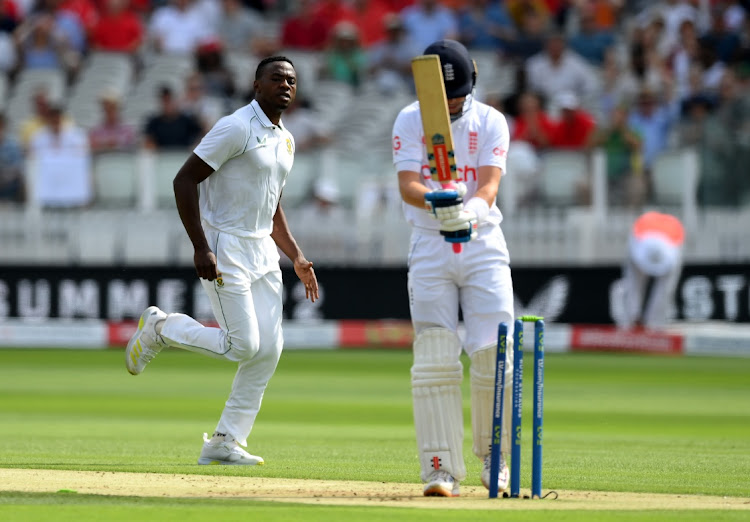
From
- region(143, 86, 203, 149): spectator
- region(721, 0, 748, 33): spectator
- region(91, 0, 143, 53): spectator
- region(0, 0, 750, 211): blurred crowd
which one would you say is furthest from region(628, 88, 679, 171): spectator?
region(91, 0, 143, 53): spectator

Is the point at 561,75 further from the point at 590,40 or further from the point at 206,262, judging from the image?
the point at 206,262

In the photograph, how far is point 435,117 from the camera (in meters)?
5.57

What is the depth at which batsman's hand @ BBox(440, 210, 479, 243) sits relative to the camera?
5.48 metres

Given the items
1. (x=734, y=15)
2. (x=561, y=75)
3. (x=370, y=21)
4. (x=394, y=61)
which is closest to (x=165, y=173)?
(x=394, y=61)

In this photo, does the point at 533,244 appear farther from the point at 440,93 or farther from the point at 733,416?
the point at 440,93

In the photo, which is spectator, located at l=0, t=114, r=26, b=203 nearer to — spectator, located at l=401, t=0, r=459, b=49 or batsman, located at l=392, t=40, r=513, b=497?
spectator, located at l=401, t=0, r=459, b=49

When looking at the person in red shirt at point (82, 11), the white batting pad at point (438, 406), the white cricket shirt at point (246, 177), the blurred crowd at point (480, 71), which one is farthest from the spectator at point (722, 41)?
the white batting pad at point (438, 406)

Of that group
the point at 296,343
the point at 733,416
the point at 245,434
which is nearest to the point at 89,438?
the point at 245,434

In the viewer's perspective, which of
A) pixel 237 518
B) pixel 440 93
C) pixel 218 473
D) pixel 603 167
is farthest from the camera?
pixel 603 167

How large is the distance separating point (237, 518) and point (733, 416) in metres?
5.71

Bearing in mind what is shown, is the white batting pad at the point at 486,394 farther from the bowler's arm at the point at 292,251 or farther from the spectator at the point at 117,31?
the spectator at the point at 117,31

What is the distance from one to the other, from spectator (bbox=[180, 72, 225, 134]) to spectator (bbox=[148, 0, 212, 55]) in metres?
1.84

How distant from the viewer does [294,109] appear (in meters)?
16.5

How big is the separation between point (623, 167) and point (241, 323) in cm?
880
